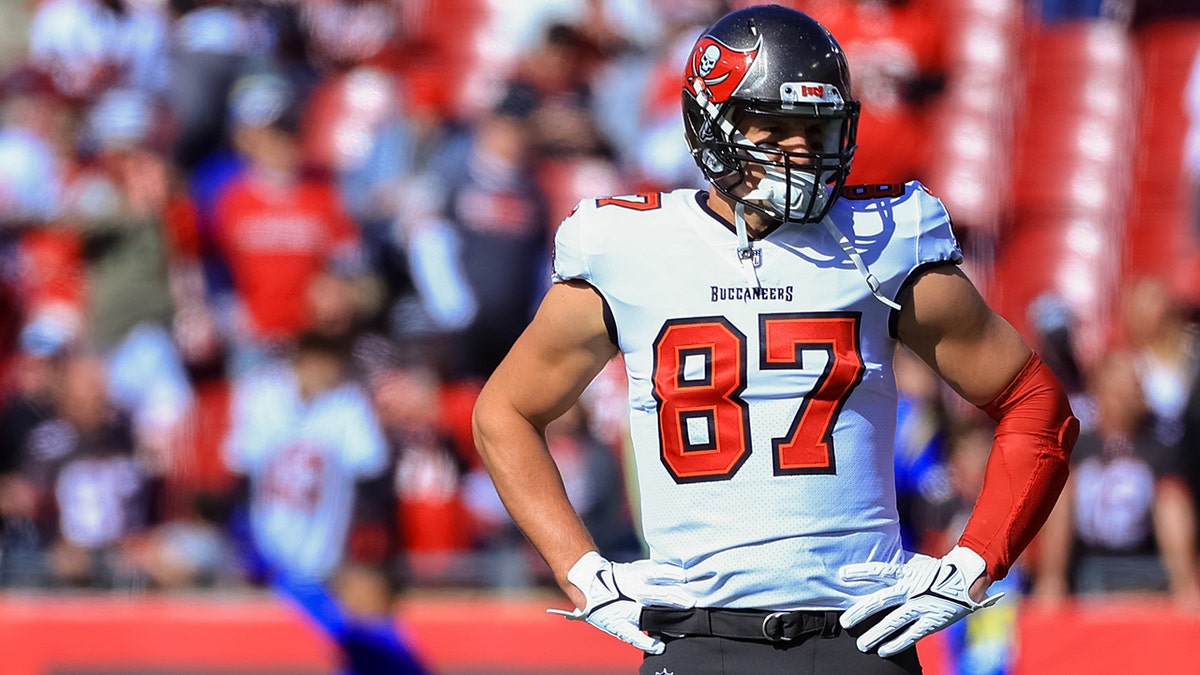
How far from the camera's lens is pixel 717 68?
3.18 metres

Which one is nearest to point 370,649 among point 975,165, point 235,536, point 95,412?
point 235,536

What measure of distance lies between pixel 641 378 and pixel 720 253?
264 mm

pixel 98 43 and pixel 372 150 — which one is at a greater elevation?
pixel 98 43

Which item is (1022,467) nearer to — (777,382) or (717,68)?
(777,382)

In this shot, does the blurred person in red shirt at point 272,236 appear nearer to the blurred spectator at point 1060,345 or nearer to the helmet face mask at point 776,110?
the blurred spectator at point 1060,345

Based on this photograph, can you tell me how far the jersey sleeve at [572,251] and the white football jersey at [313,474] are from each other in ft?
12.9

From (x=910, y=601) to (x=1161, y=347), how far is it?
449 cm

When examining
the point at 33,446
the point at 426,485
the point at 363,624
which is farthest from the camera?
the point at 33,446

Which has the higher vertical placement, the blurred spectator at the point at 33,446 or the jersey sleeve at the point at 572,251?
the jersey sleeve at the point at 572,251

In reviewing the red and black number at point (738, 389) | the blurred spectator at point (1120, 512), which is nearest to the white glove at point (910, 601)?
the red and black number at point (738, 389)

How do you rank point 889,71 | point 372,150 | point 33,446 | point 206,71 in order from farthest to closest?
point 206,71 → point 372,150 → point 889,71 → point 33,446

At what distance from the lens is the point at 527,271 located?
8180 mm

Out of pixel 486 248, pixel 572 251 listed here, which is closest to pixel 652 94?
pixel 486 248

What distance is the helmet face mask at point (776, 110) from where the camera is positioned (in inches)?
121
